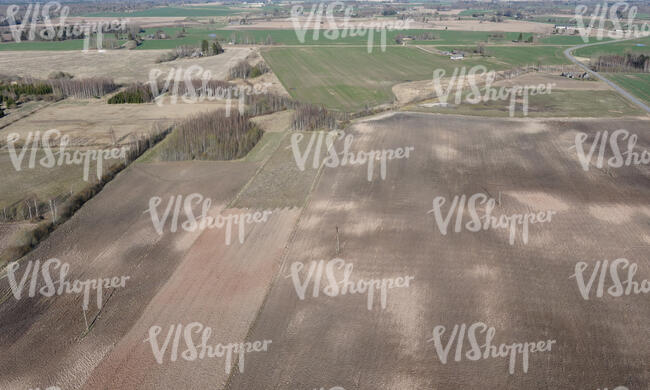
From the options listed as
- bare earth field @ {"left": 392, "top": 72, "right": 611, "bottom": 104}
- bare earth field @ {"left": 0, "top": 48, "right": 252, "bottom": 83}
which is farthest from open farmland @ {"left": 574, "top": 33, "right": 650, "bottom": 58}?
bare earth field @ {"left": 0, "top": 48, "right": 252, "bottom": 83}

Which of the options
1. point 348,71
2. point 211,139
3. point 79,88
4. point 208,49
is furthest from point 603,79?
point 79,88

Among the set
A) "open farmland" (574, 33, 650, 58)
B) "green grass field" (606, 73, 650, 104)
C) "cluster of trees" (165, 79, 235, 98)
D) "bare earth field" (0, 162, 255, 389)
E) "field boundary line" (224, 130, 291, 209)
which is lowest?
"bare earth field" (0, 162, 255, 389)

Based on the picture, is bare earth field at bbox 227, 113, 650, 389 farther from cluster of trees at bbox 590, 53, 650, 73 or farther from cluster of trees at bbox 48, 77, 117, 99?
cluster of trees at bbox 590, 53, 650, 73

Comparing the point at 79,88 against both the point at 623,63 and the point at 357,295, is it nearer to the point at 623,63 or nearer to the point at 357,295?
the point at 357,295

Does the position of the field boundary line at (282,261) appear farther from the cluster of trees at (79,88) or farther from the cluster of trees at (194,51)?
the cluster of trees at (194,51)

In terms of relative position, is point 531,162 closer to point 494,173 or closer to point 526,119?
Answer: point 494,173

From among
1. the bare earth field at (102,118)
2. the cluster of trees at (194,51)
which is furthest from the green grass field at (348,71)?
the bare earth field at (102,118)
